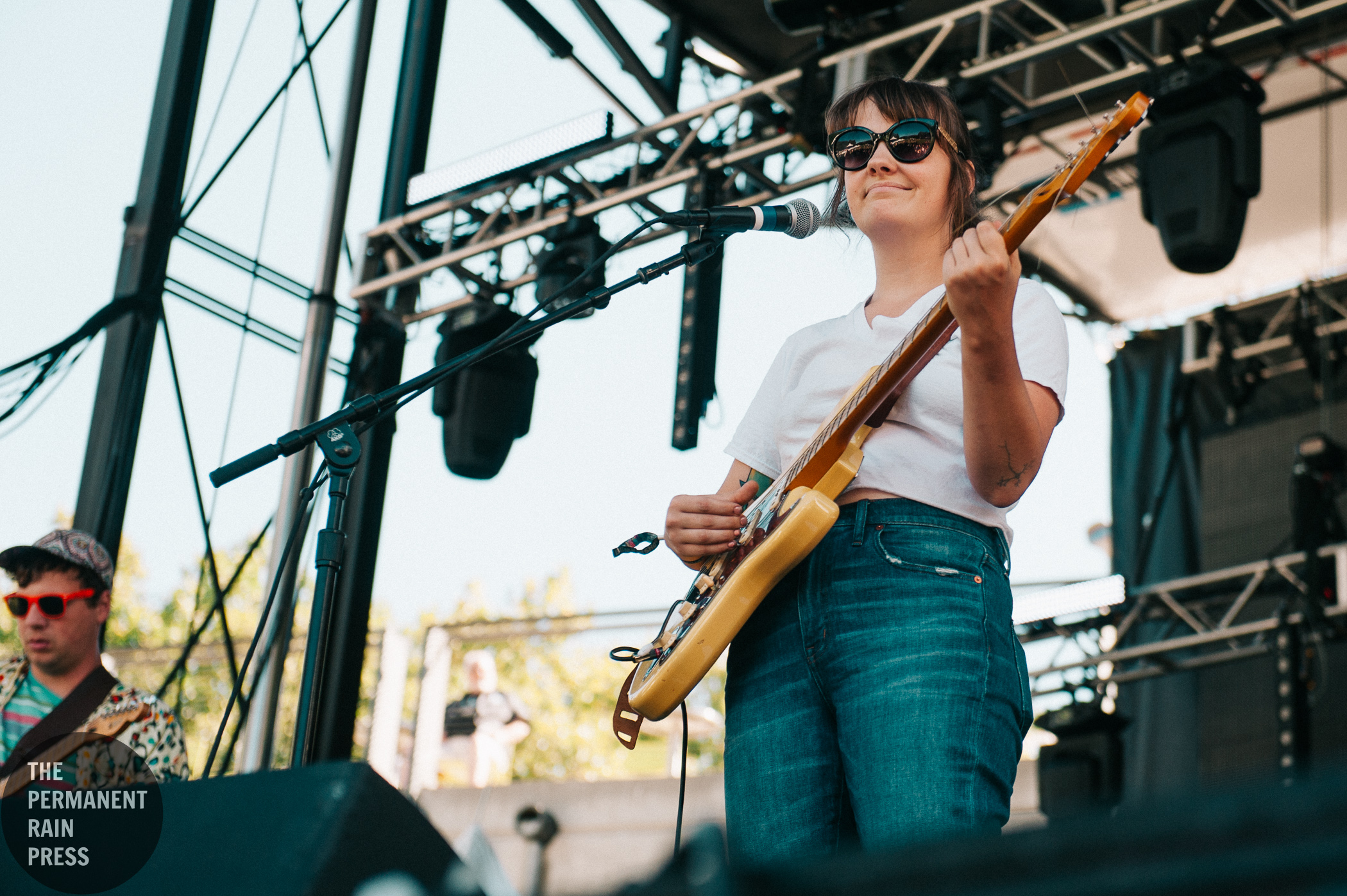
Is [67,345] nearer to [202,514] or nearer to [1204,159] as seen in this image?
[202,514]

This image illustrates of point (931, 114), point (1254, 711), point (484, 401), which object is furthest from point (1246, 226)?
point (931, 114)

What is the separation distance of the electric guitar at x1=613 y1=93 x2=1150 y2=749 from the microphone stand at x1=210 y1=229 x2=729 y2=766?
0.48 metres

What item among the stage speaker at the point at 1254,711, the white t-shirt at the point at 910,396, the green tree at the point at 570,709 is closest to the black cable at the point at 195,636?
the white t-shirt at the point at 910,396

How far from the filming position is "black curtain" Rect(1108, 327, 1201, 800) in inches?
284

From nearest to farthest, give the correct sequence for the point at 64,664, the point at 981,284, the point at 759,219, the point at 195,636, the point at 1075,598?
the point at 981,284 → the point at 759,219 → the point at 64,664 → the point at 195,636 → the point at 1075,598

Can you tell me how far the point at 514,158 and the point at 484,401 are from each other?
106 centimetres

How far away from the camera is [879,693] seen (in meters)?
1.55

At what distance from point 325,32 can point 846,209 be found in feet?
12.8

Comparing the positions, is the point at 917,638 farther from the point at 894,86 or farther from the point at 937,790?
the point at 894,86

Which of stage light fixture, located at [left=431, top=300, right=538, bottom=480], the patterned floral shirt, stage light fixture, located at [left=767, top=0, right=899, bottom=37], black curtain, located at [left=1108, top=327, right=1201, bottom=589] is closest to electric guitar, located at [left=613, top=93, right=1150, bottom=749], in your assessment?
the patterned floral shirt

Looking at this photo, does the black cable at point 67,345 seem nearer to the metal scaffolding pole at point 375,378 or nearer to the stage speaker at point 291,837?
the metal scaffolding pole at point 375,378

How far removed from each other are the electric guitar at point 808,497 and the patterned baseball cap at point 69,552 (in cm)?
203

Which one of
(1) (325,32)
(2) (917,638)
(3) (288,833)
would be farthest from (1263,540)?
(3) (288,833)

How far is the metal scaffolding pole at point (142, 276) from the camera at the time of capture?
171 inches
